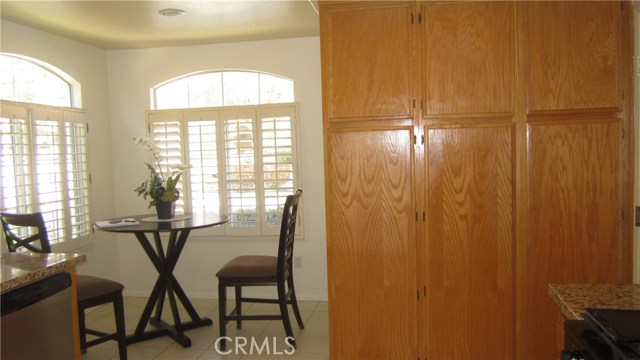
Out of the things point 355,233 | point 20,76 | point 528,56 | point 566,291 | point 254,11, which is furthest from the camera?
point 20,76

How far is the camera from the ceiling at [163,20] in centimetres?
295

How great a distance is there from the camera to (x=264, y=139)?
3988 millimetres

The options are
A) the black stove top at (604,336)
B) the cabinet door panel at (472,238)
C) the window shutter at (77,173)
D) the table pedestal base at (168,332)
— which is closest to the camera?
the black stove top at (604,336)

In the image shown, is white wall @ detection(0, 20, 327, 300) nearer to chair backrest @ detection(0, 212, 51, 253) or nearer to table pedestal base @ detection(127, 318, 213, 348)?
table pedestal base @ detection(127, 318, 213, 348)

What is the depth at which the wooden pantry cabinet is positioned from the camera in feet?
7.74

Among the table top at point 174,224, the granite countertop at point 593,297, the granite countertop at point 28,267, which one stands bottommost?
the granite countertop at point 593,297

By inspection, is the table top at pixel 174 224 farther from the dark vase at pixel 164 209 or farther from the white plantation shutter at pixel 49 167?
the white plantation shutter at pixel 49 167

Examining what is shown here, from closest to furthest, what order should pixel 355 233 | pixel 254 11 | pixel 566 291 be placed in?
1. pixel 566 291
2. pixel 355 233
3. pixel 254 11

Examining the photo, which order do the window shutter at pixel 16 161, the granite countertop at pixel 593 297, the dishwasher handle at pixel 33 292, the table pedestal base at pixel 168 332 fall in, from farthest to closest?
1. the table pedestal base at pixel 168 332
2. the window shutter at pixel 16 161
3. the dishwasher handle at pixel 33 292
4. the granite countertop at pixel 593 297

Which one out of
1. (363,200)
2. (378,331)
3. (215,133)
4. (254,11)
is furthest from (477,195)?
(215,133)

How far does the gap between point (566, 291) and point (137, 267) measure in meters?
3.85

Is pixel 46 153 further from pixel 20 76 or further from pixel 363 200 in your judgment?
pixel 363 200

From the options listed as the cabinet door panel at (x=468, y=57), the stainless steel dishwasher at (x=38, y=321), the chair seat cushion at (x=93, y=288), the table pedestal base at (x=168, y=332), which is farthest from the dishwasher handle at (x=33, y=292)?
the cabinet door panel at (x=468, y=57)

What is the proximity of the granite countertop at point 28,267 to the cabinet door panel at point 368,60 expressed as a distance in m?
1.46
